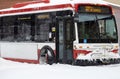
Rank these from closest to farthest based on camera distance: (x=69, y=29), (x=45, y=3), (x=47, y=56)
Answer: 1. (x=69, y=29)
2. (x=47, y=56)
3. (x=45, y=3)

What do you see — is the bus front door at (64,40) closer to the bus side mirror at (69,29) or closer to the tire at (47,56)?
the bus side mirror at (69,29)

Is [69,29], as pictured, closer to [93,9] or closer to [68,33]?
[68,33]

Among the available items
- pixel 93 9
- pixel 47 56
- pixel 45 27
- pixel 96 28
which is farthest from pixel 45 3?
pixel 96 28

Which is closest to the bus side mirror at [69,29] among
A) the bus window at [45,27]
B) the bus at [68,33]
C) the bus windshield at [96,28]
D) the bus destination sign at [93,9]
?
the bus at [68,33]

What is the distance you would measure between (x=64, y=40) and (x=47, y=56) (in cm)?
137

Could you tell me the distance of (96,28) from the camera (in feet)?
61.7

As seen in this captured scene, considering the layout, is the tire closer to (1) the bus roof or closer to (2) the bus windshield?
(2) the bus windshield

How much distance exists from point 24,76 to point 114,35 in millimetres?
6861

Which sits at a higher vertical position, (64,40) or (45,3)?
(45,3)

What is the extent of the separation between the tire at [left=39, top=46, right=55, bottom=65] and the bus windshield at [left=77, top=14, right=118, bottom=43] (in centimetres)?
181

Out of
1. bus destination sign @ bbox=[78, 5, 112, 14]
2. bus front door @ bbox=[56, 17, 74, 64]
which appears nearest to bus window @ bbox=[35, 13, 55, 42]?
bus front door @ bbox=[56, 17, 74, 64]

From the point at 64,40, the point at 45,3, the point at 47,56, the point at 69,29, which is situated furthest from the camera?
the point at 45,3

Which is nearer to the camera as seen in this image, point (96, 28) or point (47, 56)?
point (96, 28)

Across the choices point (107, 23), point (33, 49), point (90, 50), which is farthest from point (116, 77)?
point (33, 49)
